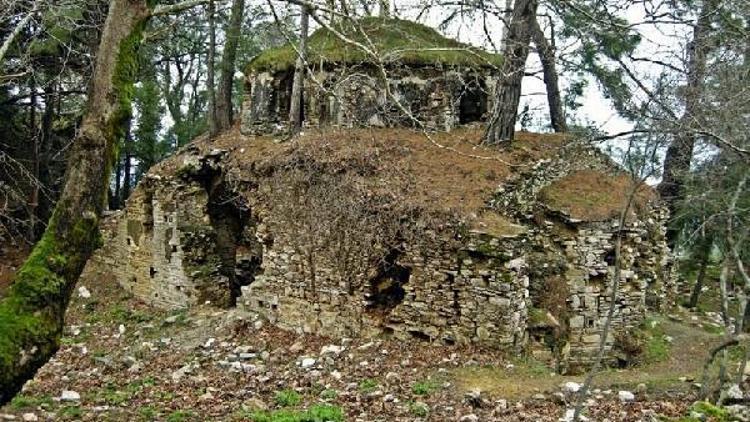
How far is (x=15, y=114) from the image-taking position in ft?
60.0

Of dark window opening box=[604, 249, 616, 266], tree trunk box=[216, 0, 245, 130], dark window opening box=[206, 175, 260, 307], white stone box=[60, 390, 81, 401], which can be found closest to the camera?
white stone box=[60, 390, 81, 401]

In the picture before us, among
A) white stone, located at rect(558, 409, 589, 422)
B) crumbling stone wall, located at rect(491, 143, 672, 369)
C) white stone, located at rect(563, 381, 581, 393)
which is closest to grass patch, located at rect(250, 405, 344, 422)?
white stone, located at rect(558, 409, 589, 422)

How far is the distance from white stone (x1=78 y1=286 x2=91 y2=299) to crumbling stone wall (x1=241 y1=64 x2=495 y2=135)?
4.73 metres

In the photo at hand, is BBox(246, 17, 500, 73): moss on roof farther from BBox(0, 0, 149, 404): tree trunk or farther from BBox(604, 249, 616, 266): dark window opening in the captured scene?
BBox(0, 0, 149, 404): tree trunk

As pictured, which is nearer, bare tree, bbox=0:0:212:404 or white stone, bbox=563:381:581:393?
bare tree, bbox=0:0:212:404

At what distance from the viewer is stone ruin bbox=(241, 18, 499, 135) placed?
570 inches

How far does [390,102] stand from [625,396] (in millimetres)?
7750

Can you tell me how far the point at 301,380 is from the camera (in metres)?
9.07

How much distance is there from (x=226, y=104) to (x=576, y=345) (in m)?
10.7

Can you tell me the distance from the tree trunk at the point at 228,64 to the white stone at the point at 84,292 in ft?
16.2

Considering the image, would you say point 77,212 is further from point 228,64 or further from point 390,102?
point 228,64

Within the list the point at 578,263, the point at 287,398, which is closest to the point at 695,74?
the point at 578,263

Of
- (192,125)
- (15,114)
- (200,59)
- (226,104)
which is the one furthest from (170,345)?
(200,59)

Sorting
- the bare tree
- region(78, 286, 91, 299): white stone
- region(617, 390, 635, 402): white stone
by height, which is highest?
the bare tree
